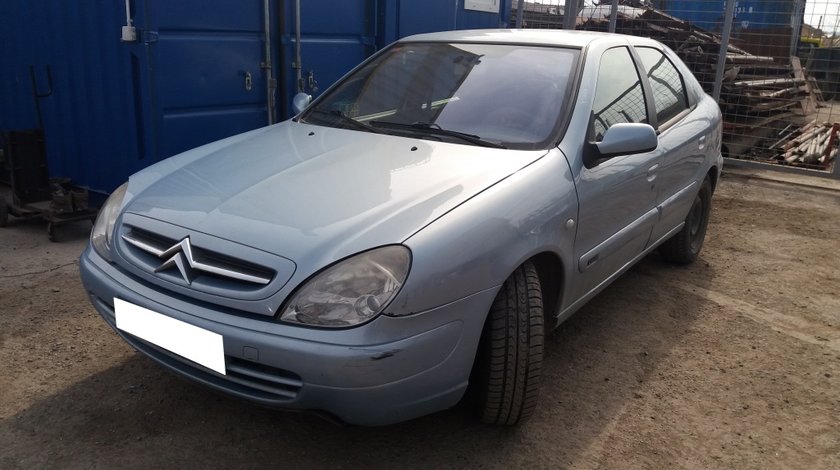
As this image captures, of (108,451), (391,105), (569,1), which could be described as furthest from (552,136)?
(569,1)

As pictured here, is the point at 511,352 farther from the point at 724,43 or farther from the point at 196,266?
the point at 724,43

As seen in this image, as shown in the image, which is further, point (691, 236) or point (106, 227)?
point (691, 236)

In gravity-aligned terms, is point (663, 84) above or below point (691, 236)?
above

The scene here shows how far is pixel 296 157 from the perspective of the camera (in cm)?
288

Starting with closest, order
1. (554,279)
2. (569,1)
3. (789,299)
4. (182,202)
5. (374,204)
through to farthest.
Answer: (374,204) → (182,202) → (554,279) → (789,299) → (569,1)

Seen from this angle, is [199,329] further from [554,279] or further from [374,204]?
[554,279]

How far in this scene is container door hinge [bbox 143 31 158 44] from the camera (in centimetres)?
465

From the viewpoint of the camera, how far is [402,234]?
2.15 m

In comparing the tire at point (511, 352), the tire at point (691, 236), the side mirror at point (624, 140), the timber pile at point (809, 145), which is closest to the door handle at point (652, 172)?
the side mirror at point (624, 140)

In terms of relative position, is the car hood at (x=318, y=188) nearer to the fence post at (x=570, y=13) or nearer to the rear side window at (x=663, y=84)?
the rear side window at (x=663, y=84)

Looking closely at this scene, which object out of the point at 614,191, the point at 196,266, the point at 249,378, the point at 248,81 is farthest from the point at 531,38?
the point at 248,81

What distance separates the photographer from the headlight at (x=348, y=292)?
6.76 ft

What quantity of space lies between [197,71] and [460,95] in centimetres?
262

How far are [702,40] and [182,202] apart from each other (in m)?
8.43
